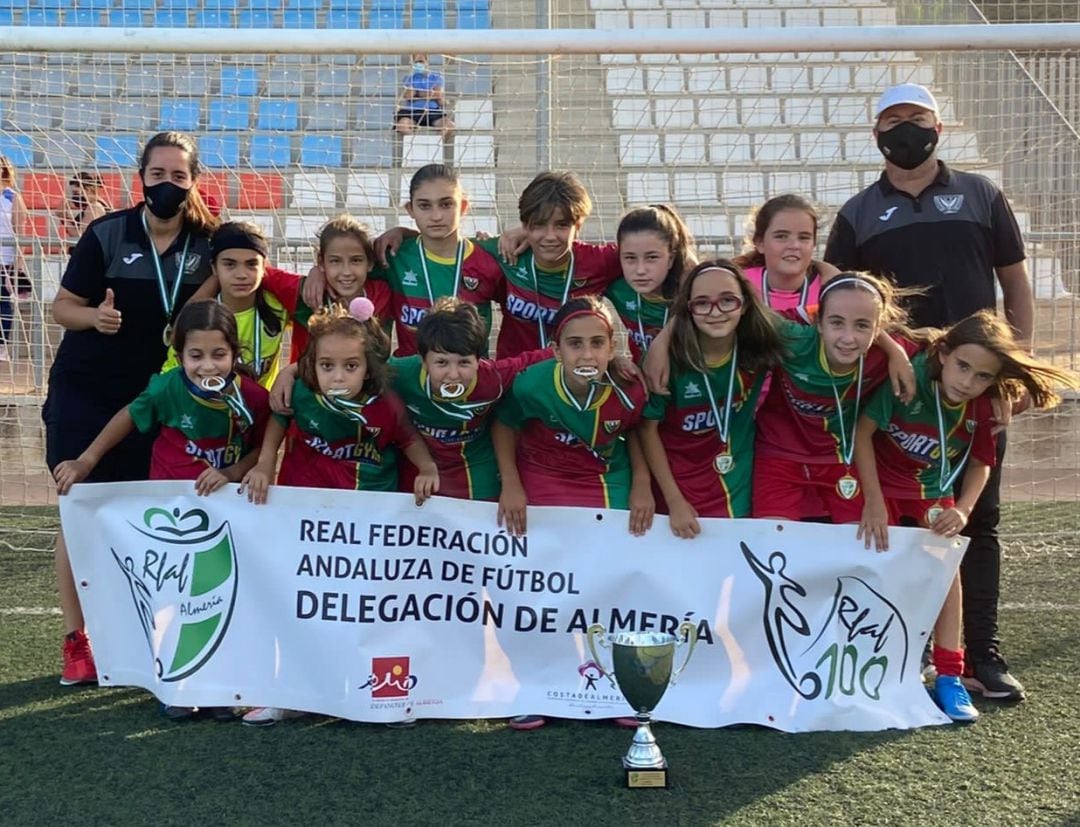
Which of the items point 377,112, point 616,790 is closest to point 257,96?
point 377,112

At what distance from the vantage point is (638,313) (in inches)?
142

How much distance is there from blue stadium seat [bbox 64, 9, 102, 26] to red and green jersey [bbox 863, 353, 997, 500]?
329 inches

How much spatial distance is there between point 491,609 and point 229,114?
172 inches

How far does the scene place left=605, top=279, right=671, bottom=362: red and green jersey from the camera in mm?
3559

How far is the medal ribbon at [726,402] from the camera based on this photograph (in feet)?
10.7

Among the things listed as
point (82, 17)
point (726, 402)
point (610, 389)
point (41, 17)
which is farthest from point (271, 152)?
point (41, 17)

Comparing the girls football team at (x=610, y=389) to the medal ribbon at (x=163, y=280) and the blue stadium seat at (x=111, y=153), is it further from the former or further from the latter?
the blue stadium seat at (x=111, y=153)

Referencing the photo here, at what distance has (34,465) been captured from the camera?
6.99 m

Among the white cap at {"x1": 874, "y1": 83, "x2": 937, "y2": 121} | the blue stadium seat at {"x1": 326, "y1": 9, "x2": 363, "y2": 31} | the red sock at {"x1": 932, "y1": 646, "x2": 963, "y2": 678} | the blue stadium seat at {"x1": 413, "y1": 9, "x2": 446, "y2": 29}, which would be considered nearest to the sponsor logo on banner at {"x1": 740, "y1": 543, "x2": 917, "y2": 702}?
the red sock at {"x1": 932, "y1": 646, "x2": 963, "y2": 678}

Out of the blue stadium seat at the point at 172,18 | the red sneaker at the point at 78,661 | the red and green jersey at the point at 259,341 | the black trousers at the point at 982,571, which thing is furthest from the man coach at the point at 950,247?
the blue stadium seat at the point at 172,18

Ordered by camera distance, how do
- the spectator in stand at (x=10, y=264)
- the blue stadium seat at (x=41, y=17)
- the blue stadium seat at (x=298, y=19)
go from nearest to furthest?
the spectator in stand at (x=10, y=264)
the blue stadium seat at (x=298, y=19)
the blue stadium seat at (x=41, y=17)

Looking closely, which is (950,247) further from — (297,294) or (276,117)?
(276,117)

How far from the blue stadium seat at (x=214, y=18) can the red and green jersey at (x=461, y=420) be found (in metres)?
7.49

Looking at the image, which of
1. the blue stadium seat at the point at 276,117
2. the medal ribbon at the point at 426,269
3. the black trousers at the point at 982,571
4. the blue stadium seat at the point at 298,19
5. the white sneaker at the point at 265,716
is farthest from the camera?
the blue stadium seat at the point at 298,19
